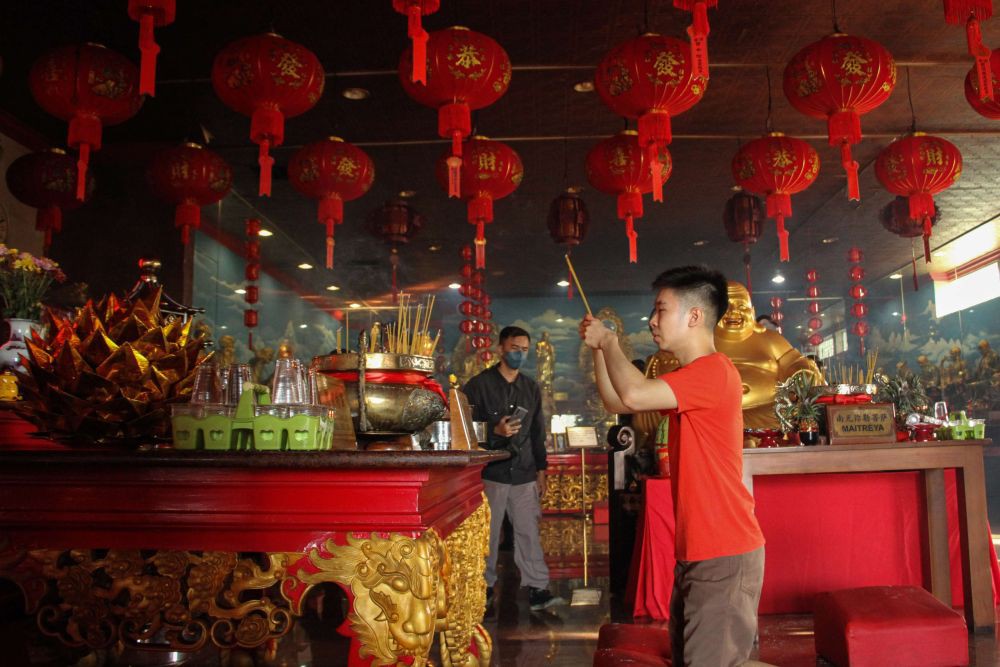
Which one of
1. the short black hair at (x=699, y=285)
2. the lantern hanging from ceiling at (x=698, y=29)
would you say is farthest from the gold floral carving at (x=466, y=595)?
the lantern hanging from ceiling at (x=698, y=29)

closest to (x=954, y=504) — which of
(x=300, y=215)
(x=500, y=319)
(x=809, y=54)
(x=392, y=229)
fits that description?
(x=809, y=54)

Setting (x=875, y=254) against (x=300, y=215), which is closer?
(x=300, y=215)

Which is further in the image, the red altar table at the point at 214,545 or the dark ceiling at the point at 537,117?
the dark ceiling at the point at 537,117

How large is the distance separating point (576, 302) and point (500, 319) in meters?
1.37

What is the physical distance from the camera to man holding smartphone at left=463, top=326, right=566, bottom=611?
4.05 metres

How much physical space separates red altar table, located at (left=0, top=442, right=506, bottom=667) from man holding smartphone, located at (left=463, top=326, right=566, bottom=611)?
263 cm

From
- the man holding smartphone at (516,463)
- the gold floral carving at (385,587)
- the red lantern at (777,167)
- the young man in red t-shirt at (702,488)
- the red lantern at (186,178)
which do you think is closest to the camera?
the gold floral carving at (385,587)

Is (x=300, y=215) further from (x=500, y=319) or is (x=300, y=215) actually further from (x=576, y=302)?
(x=576, y=302)

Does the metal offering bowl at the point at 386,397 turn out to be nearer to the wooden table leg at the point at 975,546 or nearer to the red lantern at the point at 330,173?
the wooden table leg at the point at 975,546

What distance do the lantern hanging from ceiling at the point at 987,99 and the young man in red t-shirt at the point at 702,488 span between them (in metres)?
2.91

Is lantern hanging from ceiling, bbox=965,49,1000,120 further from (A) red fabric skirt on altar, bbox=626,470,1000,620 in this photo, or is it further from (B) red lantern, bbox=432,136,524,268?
(B) red lantern, bbox=432,136,524,268

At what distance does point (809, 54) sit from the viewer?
12.5ft

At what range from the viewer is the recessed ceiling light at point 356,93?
5.71 m

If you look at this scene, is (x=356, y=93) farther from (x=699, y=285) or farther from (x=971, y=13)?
(x=699, y=285)
